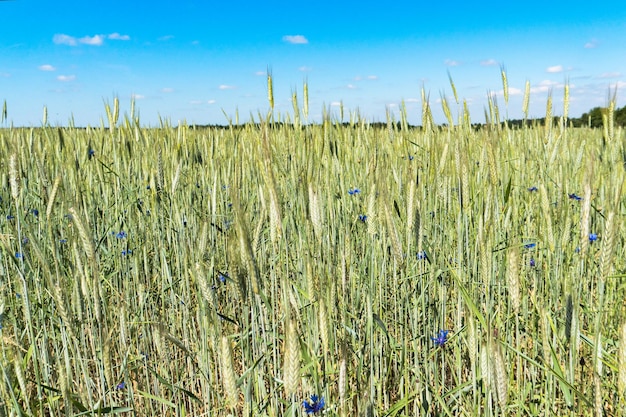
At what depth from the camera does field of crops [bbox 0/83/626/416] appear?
76cm

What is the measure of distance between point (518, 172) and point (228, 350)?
5.37 feet

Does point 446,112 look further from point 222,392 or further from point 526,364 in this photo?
point 222,392

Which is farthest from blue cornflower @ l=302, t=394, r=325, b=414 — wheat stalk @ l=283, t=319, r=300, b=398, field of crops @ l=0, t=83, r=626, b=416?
wheat stalk @ l=283, t=319, r=300, b=398

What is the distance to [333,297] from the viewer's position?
2.68 feet

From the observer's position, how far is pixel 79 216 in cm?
75

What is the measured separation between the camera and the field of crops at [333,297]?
2.51 feet

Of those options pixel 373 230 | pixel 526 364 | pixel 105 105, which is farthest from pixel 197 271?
pixel 105 105

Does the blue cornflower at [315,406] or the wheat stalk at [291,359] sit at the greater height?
the wheat stalk at [291,359]

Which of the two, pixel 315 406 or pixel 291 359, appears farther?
pixel 315 406

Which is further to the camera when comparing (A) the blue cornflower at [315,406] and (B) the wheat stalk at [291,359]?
(A) the blue cornflower at [315,406]

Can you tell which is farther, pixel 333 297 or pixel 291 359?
pixel 333 297

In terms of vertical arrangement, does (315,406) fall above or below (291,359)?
below

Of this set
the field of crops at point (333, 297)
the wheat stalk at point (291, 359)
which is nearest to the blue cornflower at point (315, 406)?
the field of crops at point (333, 297)

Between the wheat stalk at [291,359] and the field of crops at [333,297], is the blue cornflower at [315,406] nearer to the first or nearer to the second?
the field of crops at [333,297]
